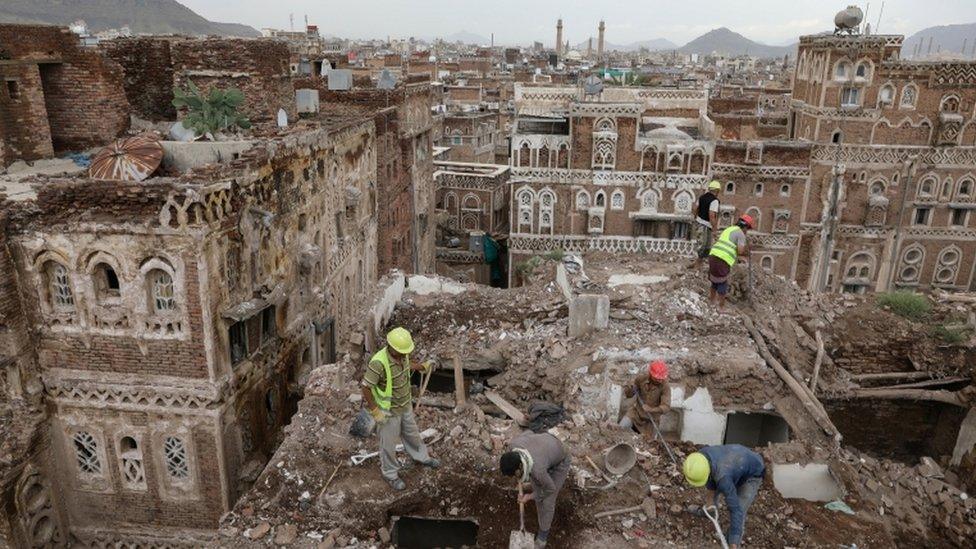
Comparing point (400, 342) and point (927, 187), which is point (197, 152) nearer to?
point (400, 342)

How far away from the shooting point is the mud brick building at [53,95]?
45.2 feet

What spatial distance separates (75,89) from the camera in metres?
15.2

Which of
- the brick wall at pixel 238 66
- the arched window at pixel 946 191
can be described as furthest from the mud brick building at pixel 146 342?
the arched window at pixel 946 191

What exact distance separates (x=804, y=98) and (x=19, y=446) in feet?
118

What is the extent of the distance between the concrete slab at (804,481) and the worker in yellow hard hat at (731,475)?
218cm

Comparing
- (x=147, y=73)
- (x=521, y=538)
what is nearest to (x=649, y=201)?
(x=147, y=73)

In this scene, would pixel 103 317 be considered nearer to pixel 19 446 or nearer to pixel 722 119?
pixel 19 446

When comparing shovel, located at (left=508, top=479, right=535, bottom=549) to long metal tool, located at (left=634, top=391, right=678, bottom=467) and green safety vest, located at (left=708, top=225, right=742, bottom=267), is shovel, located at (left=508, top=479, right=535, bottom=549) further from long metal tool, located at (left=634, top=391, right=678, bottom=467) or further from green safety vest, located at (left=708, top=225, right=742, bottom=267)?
green safety vest, located at (left=708, top=225, right=742, bottom=267)

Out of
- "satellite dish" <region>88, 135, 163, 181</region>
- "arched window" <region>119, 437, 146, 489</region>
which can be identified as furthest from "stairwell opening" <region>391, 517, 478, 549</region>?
→ "satellite dish" <region>88, 135, 163, 181</region>

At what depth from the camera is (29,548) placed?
10945mm

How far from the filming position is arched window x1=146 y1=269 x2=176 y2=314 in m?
10.5

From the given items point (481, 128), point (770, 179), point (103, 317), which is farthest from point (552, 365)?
point (481, 128)

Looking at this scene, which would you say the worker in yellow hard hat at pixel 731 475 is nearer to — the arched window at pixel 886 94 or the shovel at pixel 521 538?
the shovel at pixel 521 538

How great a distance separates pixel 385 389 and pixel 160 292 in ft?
14.9
